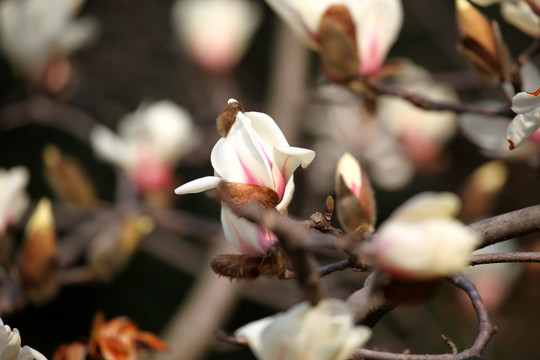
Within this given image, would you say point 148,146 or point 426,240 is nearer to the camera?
point 426,240

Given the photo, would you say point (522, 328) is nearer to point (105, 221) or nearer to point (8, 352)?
point (105, 221)

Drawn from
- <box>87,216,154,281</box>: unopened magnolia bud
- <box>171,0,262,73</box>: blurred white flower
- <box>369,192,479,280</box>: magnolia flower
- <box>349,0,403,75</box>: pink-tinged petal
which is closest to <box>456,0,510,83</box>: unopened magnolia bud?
<box>349,0,403,75</box>: pink-tinged petal

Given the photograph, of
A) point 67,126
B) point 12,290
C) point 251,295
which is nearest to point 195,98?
point 67,126

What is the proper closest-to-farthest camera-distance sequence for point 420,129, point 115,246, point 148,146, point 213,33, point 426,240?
1. point 426,240
2. point 115,246
3. point 148,146
4. point 420,129
5. point 213,33

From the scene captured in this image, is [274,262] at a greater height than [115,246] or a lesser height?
greater

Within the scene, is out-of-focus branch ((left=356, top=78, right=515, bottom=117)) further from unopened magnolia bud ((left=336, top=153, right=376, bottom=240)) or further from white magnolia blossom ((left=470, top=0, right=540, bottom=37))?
unopened magnolia bud ((left=336, top=153, right=376, bottom=240))

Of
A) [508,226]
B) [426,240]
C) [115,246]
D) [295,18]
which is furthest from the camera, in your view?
[115,246]

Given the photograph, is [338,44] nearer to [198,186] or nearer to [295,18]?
[295,18]

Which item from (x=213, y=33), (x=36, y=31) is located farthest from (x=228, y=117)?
(x=213, y=33)
